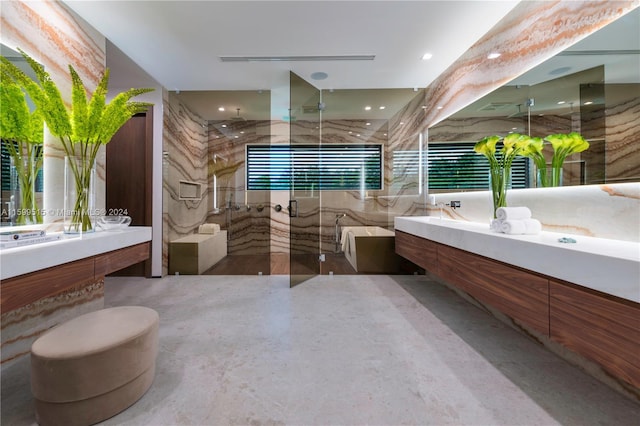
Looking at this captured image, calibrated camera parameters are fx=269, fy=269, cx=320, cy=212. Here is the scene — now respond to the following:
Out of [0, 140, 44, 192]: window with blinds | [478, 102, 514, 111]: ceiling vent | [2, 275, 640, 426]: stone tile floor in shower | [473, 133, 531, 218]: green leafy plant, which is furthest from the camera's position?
[478, 102, 514, 111]: ceiling vent

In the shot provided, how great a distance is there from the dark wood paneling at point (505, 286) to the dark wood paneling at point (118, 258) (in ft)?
8.12

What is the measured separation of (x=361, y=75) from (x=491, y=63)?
145 cm

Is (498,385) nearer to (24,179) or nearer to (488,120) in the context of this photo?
(488,120)

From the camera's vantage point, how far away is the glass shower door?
3.57m

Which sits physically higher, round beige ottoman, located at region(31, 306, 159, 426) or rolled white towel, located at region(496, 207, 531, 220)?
rolled white towel, located at region(496, 207, 531, 220)

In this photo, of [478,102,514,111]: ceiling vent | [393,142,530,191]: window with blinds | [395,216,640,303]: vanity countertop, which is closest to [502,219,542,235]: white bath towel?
[395,216,640,303]: vanity countertop

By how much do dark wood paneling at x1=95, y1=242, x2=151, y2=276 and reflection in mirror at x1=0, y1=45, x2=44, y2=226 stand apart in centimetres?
65

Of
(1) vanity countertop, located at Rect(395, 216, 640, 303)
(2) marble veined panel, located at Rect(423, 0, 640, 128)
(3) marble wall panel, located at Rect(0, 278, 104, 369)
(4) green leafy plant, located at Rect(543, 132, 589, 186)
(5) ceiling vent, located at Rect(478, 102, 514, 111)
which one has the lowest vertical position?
(3) marble wall panel, located at Rect(0, 278, 104, 369)

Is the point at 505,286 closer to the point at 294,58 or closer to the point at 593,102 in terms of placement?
the point at 593,102

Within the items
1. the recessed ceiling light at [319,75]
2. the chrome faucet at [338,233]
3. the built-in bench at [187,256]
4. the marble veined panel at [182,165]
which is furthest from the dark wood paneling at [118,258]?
the recessed ceiling light at [319,75]

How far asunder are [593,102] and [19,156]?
3747 millimetres

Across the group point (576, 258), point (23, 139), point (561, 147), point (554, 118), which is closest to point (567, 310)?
point (576, 258)

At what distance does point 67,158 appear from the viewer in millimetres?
1877

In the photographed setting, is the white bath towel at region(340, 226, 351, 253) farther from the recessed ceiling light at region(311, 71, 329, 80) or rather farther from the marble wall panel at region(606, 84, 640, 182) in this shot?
the marble wall panel at region(606, 84, 640, 182)
